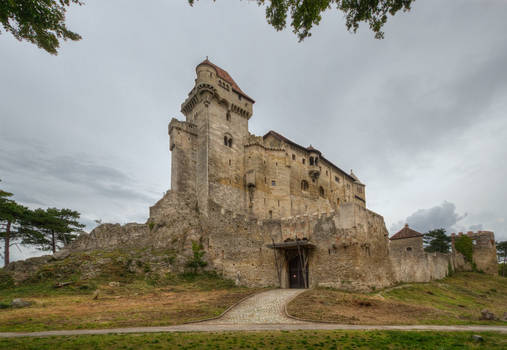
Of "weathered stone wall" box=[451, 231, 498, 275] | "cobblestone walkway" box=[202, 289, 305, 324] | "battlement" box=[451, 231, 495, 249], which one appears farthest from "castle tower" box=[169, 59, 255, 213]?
"battlement" box=[451, 231, 495, 249]

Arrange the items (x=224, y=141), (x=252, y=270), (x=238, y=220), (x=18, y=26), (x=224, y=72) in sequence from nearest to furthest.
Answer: (x=18, y=26), (x=252, y=270), (x=238, y=220), (x=224, y=141), (x=224, y=72)

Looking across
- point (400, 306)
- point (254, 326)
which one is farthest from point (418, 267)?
point (254, 326)

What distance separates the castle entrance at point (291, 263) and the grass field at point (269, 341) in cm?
1346

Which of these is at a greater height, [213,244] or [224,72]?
[224,72]

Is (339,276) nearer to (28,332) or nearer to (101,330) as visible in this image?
(101,330)

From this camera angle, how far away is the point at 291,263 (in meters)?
26.4

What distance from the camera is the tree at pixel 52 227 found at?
1393 inches

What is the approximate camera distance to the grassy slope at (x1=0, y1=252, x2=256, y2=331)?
1356cm

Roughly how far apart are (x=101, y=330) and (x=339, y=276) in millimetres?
16197

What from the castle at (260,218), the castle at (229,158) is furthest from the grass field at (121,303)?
the castle at (229,158)

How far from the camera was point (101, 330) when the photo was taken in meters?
11.6

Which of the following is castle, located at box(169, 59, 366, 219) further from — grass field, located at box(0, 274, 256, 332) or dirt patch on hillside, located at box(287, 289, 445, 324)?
dirt patch on hillside, located at box(287, 289, 445, 324)

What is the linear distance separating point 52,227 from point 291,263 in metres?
29.4

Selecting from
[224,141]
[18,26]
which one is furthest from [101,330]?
[224,141]
